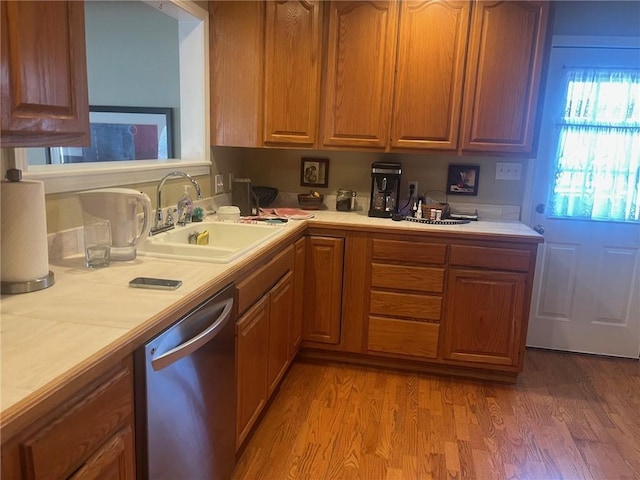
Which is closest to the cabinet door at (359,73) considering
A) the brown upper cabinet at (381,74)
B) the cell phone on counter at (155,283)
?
the brown upper cabinet at (381,74)

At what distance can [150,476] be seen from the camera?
47.1 inches

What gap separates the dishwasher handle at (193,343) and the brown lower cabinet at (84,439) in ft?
0.34

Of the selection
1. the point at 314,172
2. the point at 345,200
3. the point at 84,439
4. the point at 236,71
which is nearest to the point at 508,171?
the point at 345,200

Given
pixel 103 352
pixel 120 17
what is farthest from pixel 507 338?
pixel 120 17

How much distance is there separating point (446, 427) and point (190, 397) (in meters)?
1.47

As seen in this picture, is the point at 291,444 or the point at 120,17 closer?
the point at 291,444

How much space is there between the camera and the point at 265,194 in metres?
3.23

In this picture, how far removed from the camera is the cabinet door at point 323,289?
2.87m

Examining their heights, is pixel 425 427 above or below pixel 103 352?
below

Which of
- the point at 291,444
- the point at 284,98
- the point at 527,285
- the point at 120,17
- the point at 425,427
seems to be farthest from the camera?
the point at 120,17

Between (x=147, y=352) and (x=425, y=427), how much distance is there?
1672 mm

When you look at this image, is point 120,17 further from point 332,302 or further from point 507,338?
point 507,338

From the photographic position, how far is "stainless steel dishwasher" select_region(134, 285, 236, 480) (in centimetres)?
117

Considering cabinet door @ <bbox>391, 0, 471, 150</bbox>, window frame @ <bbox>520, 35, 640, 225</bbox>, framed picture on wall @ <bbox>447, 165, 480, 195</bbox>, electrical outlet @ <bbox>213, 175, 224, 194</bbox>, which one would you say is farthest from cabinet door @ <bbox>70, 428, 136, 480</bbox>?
window frame @ <bbox>520, 35, 640, 225</bbox>
